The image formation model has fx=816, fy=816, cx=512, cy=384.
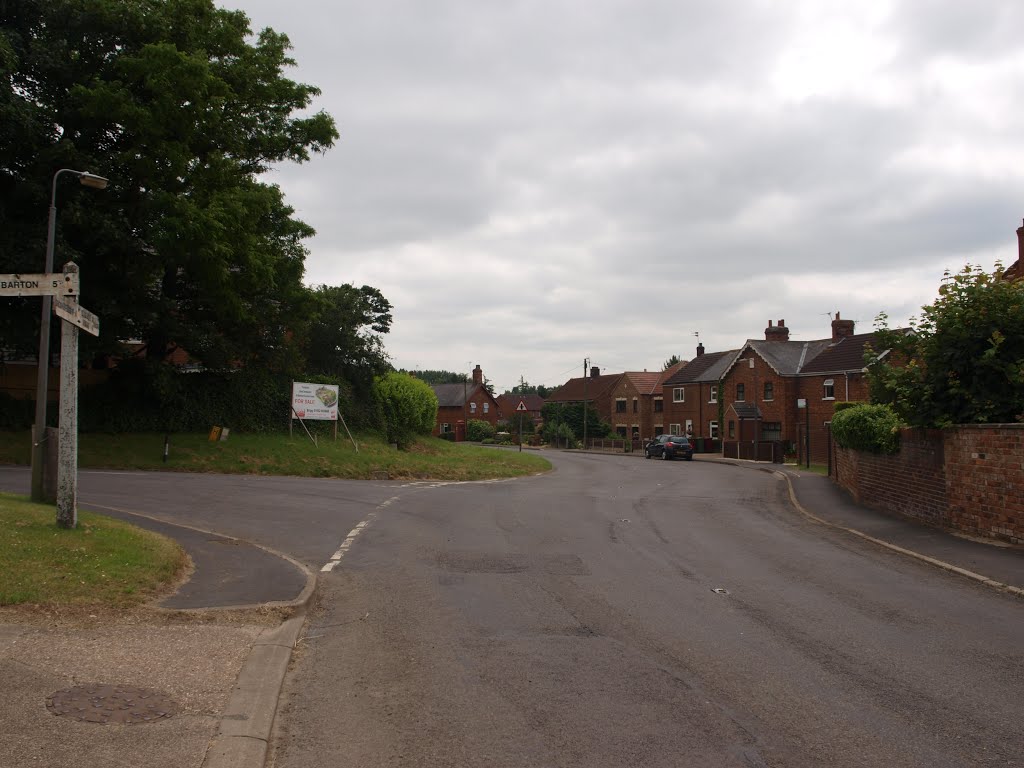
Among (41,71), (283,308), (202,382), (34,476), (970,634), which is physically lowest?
(970,634)

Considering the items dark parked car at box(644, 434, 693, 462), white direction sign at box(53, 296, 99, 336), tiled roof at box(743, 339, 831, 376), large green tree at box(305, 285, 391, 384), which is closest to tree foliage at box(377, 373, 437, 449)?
large green tree at box(305, 285, 391, 384)

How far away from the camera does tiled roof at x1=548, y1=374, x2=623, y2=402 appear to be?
8981 centimetres

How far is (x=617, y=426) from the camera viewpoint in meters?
82.7

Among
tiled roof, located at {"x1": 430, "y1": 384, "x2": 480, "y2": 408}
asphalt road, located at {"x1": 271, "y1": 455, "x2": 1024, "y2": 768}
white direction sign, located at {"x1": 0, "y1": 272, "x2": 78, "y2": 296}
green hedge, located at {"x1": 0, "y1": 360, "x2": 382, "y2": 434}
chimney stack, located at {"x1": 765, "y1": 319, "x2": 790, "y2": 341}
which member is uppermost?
chimney stack, located at {"x1": 765, "y1": 319, "x2": 790, "y2": 341}

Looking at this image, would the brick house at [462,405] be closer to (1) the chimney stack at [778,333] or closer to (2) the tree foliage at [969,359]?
(1) the chimney stack at [778,333]

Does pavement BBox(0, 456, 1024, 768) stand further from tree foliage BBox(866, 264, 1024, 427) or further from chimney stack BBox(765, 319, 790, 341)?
chimney stack BBox(765, 319, 790, 341)

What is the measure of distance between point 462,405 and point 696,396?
38.8m

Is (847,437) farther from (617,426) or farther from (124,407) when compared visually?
(617,426)

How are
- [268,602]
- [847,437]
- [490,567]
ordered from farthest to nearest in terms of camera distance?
[847,437], [490,567], [268,602]

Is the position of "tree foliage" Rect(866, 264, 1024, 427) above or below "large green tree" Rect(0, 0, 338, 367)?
below

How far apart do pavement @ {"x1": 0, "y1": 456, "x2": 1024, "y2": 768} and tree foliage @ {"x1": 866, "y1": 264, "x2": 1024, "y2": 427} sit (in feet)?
18.6

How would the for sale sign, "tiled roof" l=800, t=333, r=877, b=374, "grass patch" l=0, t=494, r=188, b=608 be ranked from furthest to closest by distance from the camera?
"tiled roof" l=800, t=333, r=877, b=374, the for sale sign, "grass patch" l=0, t=494, r=188, b=608

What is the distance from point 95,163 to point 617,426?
63210 mm

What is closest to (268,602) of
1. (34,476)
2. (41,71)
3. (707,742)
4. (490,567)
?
(490,567)
